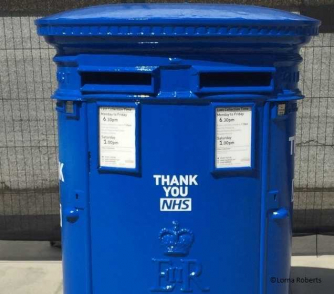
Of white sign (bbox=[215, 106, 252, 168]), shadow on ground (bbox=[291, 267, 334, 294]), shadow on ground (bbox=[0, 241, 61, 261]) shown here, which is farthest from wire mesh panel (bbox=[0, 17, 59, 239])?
white sign (bbox=[215, 106, 252, 168])

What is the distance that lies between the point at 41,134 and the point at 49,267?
1.50m

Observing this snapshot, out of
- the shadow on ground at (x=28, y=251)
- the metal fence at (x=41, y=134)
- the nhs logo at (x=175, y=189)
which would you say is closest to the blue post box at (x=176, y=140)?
the nhs logo at (x=175, y=189)

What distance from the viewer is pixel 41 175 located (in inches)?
210

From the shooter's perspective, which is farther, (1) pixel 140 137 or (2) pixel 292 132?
(2) pixel 292 132

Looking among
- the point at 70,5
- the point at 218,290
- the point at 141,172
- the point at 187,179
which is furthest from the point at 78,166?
the point at 70,5

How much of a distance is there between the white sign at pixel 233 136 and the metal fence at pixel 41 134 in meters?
2.95

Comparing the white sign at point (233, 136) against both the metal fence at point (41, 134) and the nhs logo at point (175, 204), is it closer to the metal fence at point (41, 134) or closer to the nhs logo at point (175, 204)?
the nhs logo at point (175, 204)

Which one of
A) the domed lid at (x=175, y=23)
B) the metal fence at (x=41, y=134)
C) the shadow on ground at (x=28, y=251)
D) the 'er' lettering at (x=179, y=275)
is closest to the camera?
the domed lid at (x=175, y=23)

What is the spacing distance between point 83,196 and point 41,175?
3.04 metres

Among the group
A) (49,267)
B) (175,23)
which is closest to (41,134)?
(49,267)

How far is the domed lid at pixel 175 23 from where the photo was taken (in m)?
2.12

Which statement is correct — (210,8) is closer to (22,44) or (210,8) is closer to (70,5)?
(70,5)

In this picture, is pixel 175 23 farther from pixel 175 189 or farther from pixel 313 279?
pixel 313 279

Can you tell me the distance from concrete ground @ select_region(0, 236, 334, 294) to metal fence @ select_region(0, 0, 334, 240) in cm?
22
